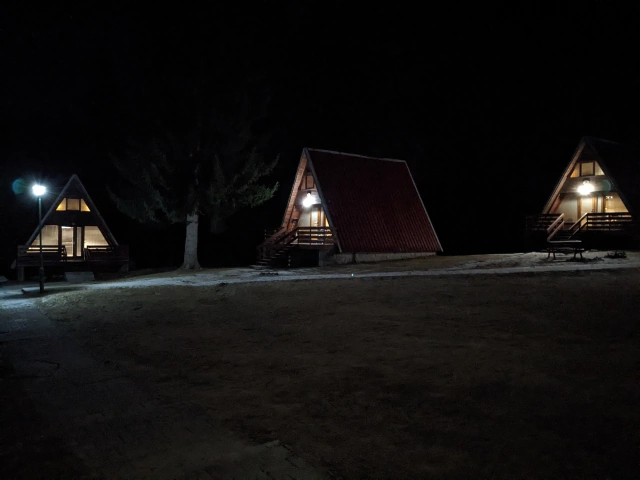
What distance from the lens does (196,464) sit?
178 inches

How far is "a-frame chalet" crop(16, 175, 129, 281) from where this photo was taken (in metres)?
31.6

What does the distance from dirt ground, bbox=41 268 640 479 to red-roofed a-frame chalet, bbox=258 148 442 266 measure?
11.0 m

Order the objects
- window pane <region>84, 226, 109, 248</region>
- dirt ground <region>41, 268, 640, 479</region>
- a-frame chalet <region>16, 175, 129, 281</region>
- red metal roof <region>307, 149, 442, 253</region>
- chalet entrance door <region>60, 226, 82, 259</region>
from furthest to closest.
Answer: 1. window pane <region>84, 226, 109, 248</region>
2. chalet entrance door <region>60, 226, 82, 259</region>
3. a-frame chalet <region>16, 175, 129, 281</region>
4. red metal roof <region>307, 149, 442, 253</region>
5. dirt ground <region>41, 268, 640, 479</region>

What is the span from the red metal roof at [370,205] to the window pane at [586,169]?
10.3 metres

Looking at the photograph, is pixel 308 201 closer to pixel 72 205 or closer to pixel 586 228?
pixel 586 228

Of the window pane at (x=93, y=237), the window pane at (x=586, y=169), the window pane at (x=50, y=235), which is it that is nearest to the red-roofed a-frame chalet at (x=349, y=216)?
the window pane at (x=586, y=169)

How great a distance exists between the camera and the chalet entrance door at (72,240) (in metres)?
33.2

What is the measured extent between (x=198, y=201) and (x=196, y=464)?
22.4m

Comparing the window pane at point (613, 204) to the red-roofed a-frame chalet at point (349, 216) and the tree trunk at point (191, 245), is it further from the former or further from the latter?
the tree trunk at point (191, 245)

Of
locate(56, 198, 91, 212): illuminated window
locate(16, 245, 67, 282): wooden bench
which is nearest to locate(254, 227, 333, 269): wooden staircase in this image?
locate(16, 245, 67, 282): wooden bench

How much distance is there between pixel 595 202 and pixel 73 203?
32509mm

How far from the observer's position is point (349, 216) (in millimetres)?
25734

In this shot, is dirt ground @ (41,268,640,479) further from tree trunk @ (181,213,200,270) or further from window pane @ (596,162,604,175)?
window pane @ (596,162,604,175)

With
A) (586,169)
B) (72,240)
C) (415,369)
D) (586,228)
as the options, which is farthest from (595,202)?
(72,240)
